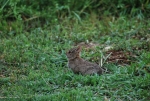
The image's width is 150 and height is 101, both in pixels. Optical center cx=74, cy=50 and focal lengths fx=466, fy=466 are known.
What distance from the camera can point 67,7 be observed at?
10.5 metres

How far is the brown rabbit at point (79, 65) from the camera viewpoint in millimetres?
7312

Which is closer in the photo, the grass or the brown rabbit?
the grass

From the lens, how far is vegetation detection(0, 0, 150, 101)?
6.69 meters

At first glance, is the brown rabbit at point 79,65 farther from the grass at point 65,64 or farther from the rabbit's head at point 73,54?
the grass at point 65,64

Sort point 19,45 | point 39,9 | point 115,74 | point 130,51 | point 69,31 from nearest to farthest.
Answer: point 115,74 < point 130,51 < point 19,45 < point 69,31 < point 39,9

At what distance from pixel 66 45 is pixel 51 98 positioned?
274 cm

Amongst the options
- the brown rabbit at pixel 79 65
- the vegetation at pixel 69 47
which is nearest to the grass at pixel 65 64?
the vegetation at pixel 69 47

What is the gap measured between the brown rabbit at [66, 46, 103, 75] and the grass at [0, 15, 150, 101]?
0.14 m

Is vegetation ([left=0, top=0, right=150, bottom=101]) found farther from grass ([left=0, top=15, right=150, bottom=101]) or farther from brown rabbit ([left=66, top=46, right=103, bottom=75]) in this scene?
brown rabbit ([left=66, top=46, right=103, bottom=75])

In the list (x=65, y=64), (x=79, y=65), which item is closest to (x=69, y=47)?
(x=65, y=64)

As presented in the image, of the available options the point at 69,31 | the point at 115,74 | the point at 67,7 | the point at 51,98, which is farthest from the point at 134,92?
the point at 67,7

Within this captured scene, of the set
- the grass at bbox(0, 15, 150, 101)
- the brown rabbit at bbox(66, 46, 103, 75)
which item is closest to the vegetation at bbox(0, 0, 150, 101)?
the grass at bbox(0, 15, 150, 101)

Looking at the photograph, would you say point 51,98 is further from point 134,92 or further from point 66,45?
point 66,45

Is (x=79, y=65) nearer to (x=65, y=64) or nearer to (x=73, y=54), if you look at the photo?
(x=73, y=54)
